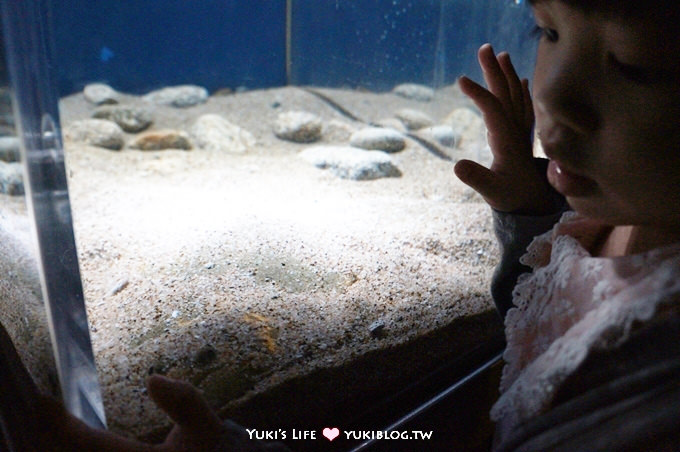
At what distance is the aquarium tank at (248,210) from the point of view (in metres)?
0.76

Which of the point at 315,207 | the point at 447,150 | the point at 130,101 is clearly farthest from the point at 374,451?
the point at 130,101

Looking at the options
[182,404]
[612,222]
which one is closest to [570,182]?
[612,222]

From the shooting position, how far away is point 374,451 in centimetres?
90

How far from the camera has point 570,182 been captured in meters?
0.61

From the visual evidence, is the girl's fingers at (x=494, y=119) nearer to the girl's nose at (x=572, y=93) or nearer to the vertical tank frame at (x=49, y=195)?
the girl's nose at (x=572, y=93)

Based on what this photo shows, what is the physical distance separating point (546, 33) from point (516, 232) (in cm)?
41

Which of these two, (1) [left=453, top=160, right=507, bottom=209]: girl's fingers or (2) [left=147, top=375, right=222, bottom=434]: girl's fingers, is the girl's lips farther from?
(2) [left=147, top=375, right=222, bottom=434]: girl's fingers

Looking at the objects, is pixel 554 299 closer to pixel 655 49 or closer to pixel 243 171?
pixel 655 49

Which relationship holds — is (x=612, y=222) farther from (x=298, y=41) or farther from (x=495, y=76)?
(x=298, y=41)

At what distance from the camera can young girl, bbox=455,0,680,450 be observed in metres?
0.49

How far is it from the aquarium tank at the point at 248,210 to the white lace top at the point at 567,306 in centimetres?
31

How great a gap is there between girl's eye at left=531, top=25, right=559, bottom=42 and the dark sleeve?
11.8 inches

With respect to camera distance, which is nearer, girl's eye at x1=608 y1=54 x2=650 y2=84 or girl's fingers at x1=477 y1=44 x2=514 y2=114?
girl's eye at x1=608 y1=54 x2=650 y2=84

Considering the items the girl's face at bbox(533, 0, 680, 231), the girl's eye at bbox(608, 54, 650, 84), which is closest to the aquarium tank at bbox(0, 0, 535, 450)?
the girl's face at bbox(533, 0, 680, 231)
